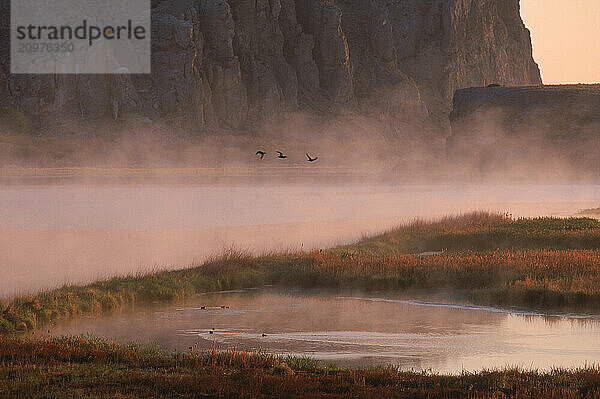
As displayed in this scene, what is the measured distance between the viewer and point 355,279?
132ft

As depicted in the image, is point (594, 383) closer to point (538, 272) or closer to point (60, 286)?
point (538, 272)

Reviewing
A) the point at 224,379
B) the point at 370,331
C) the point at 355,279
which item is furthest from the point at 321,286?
the point at 224,379

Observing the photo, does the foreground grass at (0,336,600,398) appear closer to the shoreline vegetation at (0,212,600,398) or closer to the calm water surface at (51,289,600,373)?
the shoreline vegetation at (0,212,600,398)

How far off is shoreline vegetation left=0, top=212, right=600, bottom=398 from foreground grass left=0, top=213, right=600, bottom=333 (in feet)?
0.18

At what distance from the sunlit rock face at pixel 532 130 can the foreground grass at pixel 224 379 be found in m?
159

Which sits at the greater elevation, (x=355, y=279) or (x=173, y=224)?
(x=173, y=224)

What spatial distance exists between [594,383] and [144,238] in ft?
176

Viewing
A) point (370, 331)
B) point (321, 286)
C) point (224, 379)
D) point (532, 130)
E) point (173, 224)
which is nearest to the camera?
point (224, 379)

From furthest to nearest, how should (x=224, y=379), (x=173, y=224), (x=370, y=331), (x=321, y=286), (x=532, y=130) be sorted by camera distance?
(x=532, y=130) < (x=173, y=224) < (x=321, y=286) < (x=370, y=331) < (x=224, y=379)

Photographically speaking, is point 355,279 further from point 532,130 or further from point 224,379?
point 532,130

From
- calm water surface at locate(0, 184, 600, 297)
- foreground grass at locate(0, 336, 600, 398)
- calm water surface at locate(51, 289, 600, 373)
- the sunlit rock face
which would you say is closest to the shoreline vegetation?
foreground grass at locate(0, 336, 600, 398)

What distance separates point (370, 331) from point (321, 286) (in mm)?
9992

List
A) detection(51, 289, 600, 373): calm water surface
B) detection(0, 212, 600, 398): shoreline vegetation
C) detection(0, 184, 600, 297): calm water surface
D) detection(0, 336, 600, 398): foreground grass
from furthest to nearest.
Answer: detection(0, 184, 600, 297): calm water surface, detection(51, 289, 600, 373): calm water surface, detection(0, 212, 600, 398): shoreline vegetation, detection(0, 336, 600, 398): foreground grass

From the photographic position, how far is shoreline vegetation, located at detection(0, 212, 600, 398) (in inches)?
780
